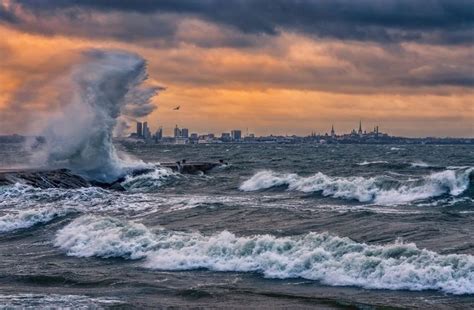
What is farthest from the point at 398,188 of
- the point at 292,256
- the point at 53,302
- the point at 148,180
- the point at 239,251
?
the point at 53,302

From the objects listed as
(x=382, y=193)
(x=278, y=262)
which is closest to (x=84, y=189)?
(x=382, y=193)

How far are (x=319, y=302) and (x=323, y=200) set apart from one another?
21.0 m

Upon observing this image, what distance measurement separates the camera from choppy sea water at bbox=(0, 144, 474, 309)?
15.1 meters

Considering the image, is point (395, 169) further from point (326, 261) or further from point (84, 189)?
point (326, 261)

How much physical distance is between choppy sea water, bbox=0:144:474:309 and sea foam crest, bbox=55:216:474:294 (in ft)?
0.12

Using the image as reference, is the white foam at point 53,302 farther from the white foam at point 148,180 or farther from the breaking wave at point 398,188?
the white foam at point 148,180

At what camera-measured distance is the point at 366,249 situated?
1797 cm

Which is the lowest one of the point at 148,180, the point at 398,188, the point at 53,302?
the point at 53,302

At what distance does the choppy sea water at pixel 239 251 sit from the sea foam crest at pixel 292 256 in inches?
1.4

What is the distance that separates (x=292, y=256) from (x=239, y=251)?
154cm

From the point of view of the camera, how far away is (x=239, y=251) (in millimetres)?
19031

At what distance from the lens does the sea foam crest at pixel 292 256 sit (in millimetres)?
15938

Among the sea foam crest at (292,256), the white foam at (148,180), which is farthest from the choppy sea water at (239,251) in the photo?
the white foam at (148,180)

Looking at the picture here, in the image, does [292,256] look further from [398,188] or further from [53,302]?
[398,188]
